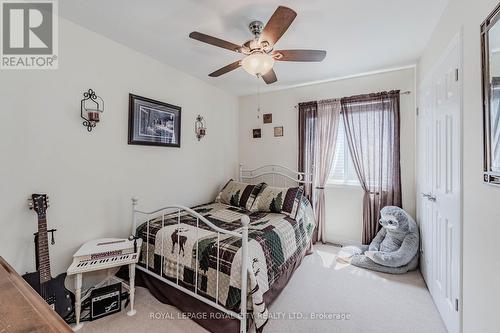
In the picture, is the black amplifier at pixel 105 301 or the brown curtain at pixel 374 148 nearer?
the black amplifier at pixel 105 301

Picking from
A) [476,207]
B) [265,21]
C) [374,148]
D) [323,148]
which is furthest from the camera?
[323,148]

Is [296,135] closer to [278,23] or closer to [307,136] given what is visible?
[307,136]

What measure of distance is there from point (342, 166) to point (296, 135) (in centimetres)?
84

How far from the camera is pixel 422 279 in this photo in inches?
93.0

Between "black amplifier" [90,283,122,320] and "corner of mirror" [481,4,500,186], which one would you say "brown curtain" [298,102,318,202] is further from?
"black amplifier" [90,283,122,320]

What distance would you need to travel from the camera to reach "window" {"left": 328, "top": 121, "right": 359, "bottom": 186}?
3213 millimetres

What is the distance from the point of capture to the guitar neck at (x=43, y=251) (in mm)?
1632

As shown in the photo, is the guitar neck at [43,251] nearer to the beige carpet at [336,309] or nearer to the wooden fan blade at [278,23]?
the beige carpet at [336,309]

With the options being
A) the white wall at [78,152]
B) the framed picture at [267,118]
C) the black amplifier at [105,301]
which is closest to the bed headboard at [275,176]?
the framed picture at [267,118]

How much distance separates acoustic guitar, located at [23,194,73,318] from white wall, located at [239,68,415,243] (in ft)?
9.23

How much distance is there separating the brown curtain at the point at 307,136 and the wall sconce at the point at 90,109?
2608 millimetres

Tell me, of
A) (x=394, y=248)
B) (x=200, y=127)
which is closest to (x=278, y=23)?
(x=200, y=127)

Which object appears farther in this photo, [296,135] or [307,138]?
[296,135]

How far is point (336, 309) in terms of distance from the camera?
194cm
